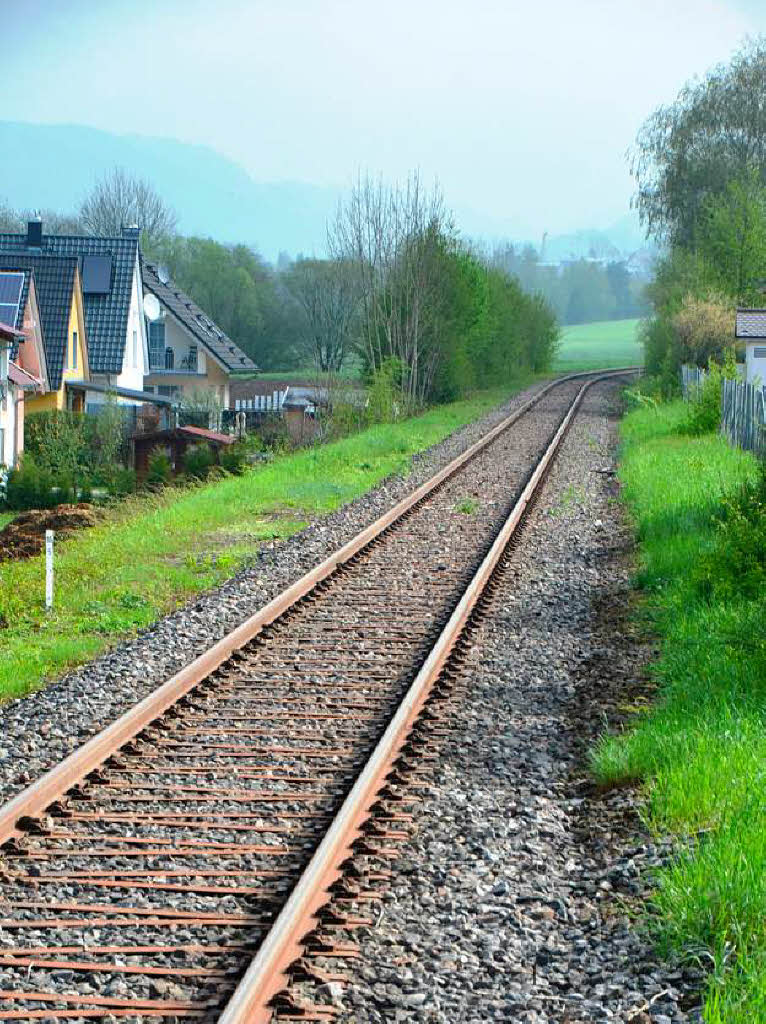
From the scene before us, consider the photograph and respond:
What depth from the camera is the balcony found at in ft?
221

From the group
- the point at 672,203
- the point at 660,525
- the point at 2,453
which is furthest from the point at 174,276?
the point at 660,525

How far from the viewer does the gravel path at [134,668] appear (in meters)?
8.09

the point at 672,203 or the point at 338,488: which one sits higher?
the point at 672,203

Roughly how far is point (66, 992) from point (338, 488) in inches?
709

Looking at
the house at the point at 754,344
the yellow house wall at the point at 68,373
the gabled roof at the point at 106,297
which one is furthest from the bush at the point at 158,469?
the gabled roof at the point at 106,297

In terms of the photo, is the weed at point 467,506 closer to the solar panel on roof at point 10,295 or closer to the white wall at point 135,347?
the solar panel on roof at point 10,295

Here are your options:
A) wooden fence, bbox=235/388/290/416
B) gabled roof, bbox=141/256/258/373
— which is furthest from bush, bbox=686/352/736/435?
gabled roof, bbox=141/256/258/373

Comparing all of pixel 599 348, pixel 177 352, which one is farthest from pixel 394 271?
pixel 599 348

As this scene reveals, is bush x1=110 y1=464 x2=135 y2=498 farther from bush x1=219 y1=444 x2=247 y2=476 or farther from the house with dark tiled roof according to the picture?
the house with dark tiled roof

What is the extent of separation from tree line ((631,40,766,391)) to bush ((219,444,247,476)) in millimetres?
21447

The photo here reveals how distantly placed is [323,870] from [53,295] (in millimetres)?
44847

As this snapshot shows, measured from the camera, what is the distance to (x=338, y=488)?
74.8ft

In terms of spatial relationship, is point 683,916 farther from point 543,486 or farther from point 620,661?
point 543,486

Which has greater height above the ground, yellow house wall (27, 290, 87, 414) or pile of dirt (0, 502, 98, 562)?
yellow house wall (27, 290, 87, 414)
